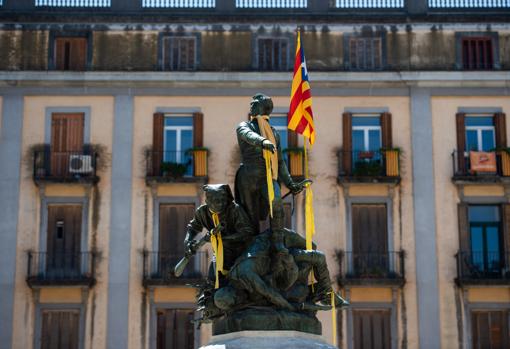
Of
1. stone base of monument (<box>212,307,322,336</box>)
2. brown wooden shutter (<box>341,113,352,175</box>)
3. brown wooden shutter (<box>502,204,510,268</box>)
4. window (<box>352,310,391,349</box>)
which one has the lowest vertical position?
window (<box>352,310,391,349</box>)

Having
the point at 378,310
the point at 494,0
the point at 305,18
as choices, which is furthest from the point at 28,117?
the point at 494,0

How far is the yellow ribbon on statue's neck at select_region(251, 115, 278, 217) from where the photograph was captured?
16344mm

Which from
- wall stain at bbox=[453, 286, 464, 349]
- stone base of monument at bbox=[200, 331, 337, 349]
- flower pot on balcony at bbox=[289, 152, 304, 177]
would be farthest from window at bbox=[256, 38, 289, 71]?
stone base of monument at bbox=[200, 331, 337, 349]

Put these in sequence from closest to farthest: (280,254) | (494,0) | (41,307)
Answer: (280,254) → (41,307) → (494,0)

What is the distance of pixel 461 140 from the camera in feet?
126

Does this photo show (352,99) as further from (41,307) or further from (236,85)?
(41,307)

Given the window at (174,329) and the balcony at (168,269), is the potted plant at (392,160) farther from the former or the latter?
the window at (174,329)

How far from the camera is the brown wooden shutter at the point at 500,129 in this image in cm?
3825

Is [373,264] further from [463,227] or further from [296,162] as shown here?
[296,162]

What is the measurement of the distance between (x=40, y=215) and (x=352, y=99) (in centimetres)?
1152

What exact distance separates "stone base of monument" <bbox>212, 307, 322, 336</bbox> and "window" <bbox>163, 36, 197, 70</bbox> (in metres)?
23.9

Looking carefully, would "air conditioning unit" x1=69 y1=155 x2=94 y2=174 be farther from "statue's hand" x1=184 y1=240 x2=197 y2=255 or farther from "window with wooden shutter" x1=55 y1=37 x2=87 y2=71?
"statue's hand" x1=184 y1=240 x2=197 y2=255

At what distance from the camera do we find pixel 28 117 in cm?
3853

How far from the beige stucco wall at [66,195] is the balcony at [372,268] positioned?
8026 millimetres
